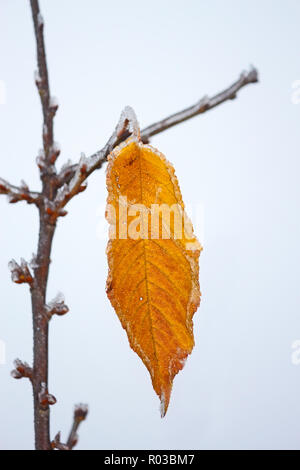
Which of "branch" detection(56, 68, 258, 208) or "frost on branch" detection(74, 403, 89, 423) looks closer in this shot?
"branch" detection(56, 68, 258, 208)

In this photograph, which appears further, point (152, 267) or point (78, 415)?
point (78, 415)

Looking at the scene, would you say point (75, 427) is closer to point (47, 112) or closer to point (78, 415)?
point (78, 415)

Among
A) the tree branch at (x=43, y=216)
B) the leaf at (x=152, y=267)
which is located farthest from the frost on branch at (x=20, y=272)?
the leaf at (x=152, y=267)

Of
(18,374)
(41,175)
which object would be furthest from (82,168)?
(18,374)

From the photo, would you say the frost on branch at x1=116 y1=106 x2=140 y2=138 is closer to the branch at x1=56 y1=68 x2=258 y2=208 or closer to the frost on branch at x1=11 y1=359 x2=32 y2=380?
the branch at x1=56 y1=68 x2=258 y2=208

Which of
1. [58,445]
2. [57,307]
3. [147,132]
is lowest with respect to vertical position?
[58,445]

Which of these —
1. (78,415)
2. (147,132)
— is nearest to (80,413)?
(78,415)

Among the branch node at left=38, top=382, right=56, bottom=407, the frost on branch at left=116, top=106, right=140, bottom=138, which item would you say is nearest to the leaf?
the frost on branch at left=116, top=106, right=140, bottom=138
